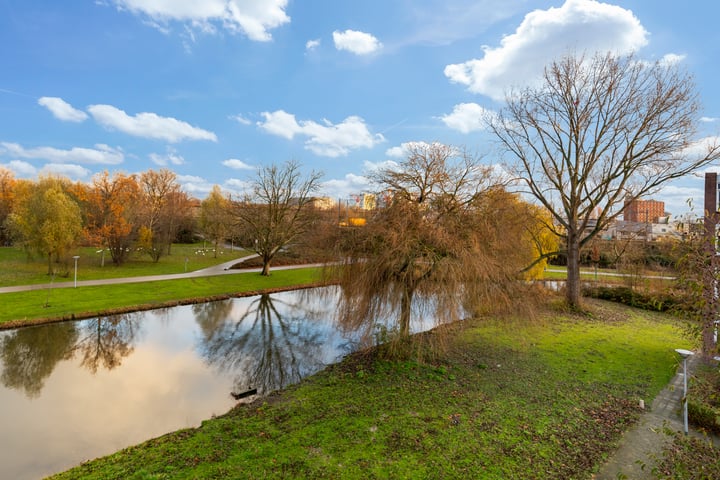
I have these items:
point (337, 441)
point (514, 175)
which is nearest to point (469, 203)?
point (337, 441)

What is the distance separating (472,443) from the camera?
5.28 meters

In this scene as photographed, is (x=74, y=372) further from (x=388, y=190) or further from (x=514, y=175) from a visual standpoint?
(x=514, y=175)

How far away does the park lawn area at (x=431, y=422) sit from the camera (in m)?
4.77

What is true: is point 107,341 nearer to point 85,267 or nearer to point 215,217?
point 85,267

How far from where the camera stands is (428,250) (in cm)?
775

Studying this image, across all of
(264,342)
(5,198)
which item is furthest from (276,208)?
(5,198)

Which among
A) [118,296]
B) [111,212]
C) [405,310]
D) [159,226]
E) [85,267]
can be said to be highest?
[111,212]

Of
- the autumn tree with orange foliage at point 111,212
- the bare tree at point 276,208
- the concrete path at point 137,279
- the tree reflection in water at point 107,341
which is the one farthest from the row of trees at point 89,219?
the tree reflection in water at point 107,341

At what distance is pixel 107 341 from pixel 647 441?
14.3 m

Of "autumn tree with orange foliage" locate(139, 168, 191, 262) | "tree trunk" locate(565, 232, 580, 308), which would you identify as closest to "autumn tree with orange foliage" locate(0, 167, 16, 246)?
"autumn tree with orange foliage" locate(139, 168, 191, 262)

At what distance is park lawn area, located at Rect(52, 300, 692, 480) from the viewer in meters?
4.77

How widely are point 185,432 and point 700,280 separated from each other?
24.5ft

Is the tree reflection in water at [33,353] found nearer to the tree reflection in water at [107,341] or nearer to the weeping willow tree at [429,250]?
the tree reflection in water at [107,341]

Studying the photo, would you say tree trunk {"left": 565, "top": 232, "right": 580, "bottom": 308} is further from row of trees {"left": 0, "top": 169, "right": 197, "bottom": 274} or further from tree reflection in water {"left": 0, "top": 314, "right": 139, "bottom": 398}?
row of trees {"left": 0, "top": 169, "right": 197, "bottom": 274}
